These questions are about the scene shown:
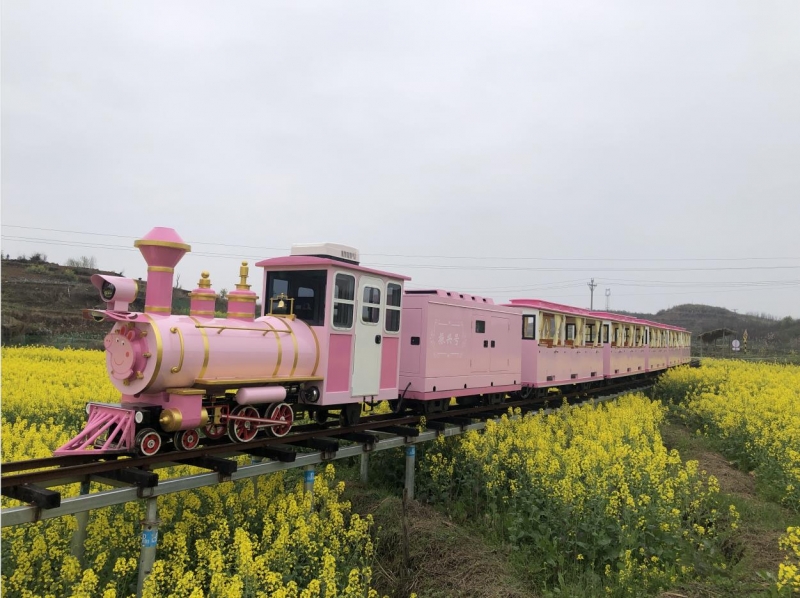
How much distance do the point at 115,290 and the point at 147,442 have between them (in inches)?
75.6

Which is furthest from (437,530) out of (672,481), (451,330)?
(451,330)

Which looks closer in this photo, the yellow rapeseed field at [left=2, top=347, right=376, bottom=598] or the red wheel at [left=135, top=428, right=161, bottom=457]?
the yellow rapeseed field at [left=2, top=347, right=376, bottom=598]

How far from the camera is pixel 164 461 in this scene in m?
6.43

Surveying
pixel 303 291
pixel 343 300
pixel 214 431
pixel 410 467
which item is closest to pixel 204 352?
pixel 214 431

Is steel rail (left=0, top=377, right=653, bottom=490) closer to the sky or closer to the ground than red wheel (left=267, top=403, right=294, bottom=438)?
closer to the ground

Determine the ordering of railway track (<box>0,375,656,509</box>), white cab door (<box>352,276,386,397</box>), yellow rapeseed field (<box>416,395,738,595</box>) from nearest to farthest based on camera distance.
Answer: railway track (<box>0,375,656,509</box>) < yellow rapeseed field (<box>416,395,738,595</box>) < white cab door (<box>352,276,386,397</box>)

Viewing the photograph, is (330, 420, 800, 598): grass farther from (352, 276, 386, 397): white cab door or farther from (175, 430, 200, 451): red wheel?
(175, 430, 200, 451): red wheel

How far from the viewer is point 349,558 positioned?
7168 mm

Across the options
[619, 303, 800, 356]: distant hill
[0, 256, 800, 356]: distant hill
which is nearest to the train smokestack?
[0, 256, 800, 356]: distant hill

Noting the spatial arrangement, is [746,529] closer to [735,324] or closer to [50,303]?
[50,303]

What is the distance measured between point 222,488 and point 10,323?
32.3 m

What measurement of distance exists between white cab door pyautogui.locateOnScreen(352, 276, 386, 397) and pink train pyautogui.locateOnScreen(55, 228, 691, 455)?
0.07 feet

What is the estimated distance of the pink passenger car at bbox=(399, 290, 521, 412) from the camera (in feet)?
36.1

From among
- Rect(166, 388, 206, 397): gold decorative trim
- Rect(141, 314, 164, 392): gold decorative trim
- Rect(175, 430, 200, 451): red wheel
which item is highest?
Rect(141, 314, 164, 392): gold decorative trim
